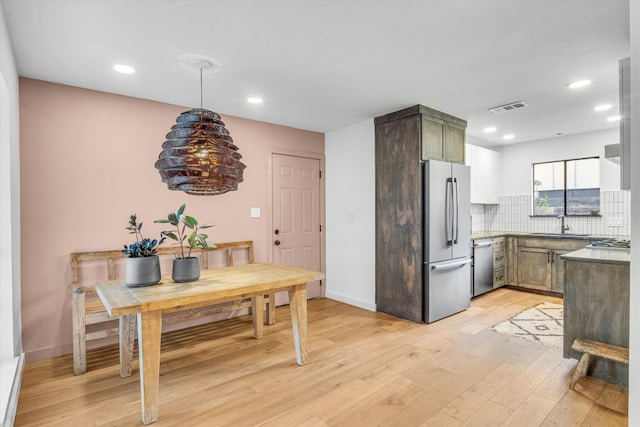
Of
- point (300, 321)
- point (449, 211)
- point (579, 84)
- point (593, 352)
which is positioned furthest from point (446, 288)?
point (579, 84)

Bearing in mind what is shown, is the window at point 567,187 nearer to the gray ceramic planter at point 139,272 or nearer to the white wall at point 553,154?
the white wall at point 553,154

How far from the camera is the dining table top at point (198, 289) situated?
1.98m

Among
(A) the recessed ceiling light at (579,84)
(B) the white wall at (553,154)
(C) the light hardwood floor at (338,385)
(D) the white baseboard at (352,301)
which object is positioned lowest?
(C) the light hardwood floor at (338,385)

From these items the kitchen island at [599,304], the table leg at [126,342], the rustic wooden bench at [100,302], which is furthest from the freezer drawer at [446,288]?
the table leg at [126,342]

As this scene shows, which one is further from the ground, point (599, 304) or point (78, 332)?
point (599, 304)

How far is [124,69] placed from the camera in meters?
2.77

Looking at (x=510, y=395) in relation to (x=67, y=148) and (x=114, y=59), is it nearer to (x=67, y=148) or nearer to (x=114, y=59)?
(x=114, y=59)

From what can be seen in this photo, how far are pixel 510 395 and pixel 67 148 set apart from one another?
408 centimetres

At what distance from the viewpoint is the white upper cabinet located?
208 inches

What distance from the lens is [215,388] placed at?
2441mm

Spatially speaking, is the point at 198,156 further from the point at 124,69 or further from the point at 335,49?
the point at 124,69

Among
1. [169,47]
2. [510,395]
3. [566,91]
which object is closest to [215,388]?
[510,395]

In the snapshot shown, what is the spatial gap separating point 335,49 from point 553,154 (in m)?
4.64

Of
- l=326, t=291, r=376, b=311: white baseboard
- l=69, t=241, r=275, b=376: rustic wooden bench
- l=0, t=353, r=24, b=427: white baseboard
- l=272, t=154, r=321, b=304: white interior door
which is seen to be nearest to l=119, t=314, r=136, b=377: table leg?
l=69, t=241, r=275, b=376: rustic wooden bench
